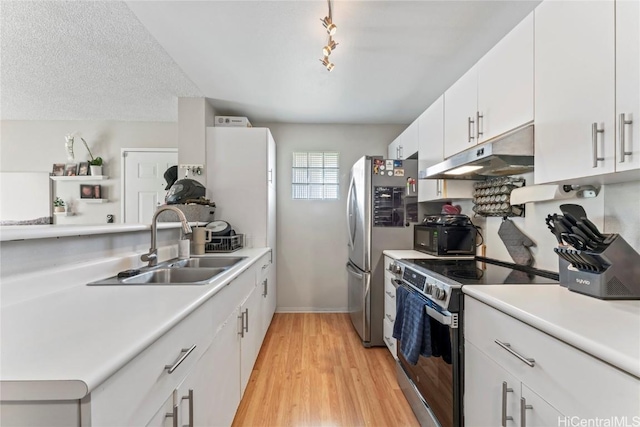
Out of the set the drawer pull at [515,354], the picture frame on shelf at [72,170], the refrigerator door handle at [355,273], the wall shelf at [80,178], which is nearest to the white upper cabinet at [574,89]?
the drawer pull at [515,354]

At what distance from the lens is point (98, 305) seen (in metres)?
0.93

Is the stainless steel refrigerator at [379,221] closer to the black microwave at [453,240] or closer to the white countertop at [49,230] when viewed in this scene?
the black microwave at [453,240]

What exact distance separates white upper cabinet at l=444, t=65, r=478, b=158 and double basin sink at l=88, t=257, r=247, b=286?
1711mm

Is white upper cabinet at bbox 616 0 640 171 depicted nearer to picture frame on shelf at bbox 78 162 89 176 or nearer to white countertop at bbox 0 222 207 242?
white countertop at bbox 0 222 207 242

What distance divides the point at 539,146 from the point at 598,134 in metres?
0.28

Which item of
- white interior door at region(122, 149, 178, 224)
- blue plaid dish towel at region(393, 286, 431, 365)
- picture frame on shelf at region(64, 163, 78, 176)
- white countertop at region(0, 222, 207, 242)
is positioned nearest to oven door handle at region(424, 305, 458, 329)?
blue plaid dish towel at region(393, 286, 431, 365)

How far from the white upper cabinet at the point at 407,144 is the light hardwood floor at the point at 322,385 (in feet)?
6.42

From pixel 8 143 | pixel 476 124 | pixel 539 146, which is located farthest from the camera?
pixel 8 143

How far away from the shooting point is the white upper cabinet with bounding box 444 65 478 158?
1.75 meters

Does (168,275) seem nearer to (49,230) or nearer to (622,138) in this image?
(49,230)

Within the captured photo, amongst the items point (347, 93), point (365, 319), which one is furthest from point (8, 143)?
point (365, 319)

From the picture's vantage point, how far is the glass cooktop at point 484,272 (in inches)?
54.8

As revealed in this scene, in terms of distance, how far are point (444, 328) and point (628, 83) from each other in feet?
Result: 3.79

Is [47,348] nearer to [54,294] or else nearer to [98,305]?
[98,305]
